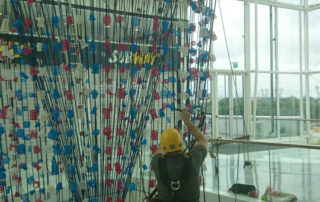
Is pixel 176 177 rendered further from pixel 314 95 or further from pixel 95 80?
pixel 314 95

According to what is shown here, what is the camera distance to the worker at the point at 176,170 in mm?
1911

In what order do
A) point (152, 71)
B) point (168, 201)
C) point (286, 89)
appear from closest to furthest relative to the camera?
point (168, 201)
point (152, 71)
point (286, 89)

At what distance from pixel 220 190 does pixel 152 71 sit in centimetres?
247

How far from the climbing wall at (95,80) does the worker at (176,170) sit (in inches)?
19.1

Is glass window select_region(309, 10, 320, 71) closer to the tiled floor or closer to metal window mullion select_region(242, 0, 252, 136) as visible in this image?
metal window mullion select_region(242, 0, 252, 136)

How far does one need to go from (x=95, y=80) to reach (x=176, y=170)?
0.85 m

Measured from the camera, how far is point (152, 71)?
246 cm

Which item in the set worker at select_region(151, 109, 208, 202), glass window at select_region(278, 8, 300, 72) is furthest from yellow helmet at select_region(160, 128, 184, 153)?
glass window at select_region(278, 8, 300, 72)

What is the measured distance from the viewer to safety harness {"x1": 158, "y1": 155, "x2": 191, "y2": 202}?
1.91 meters

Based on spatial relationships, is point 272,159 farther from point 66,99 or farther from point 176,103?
point 66,99

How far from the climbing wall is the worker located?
48 centimetres

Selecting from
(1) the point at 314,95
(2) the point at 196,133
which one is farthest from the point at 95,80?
(1) the point at 314,95

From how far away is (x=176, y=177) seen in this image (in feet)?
6.24

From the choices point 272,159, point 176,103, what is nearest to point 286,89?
point 272,159
